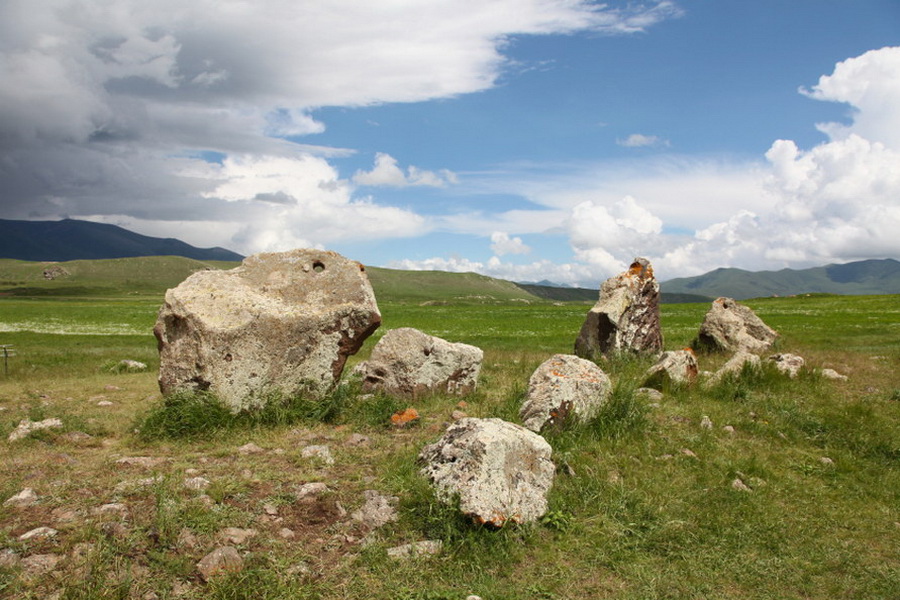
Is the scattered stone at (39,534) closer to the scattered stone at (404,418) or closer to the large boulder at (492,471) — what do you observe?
the large boulder at (492,471)

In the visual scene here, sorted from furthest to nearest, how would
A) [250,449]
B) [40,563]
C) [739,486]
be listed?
[250,449], [739,486], [40,563]

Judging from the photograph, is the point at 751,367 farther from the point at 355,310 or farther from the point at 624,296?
the point at 355,310

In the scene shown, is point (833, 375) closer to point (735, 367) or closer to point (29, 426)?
point (735, 367)

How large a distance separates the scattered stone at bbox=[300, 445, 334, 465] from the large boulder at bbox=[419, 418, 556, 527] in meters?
1.67

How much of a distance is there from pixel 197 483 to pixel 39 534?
1.74 m

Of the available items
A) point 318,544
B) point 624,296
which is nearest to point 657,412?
point 318,544

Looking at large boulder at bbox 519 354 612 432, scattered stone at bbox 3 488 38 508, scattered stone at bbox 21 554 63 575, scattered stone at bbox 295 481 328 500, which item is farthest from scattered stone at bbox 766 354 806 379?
scattered stone at bbox 3 488 38 508

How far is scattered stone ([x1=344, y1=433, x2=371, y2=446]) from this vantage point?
955 cm

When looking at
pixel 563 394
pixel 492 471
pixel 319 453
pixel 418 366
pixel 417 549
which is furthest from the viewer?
pixel 418 366

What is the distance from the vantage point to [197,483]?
287 inches

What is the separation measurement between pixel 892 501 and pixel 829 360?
11711mm

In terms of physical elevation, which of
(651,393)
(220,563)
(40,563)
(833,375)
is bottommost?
(220,563)

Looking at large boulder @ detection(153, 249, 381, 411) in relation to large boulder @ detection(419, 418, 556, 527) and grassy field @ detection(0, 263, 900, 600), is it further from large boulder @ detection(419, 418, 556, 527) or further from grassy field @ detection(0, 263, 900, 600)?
large boulder @ detection(419, 418, 556, 527)

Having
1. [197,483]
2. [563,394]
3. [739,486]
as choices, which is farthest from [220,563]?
[739,486]
